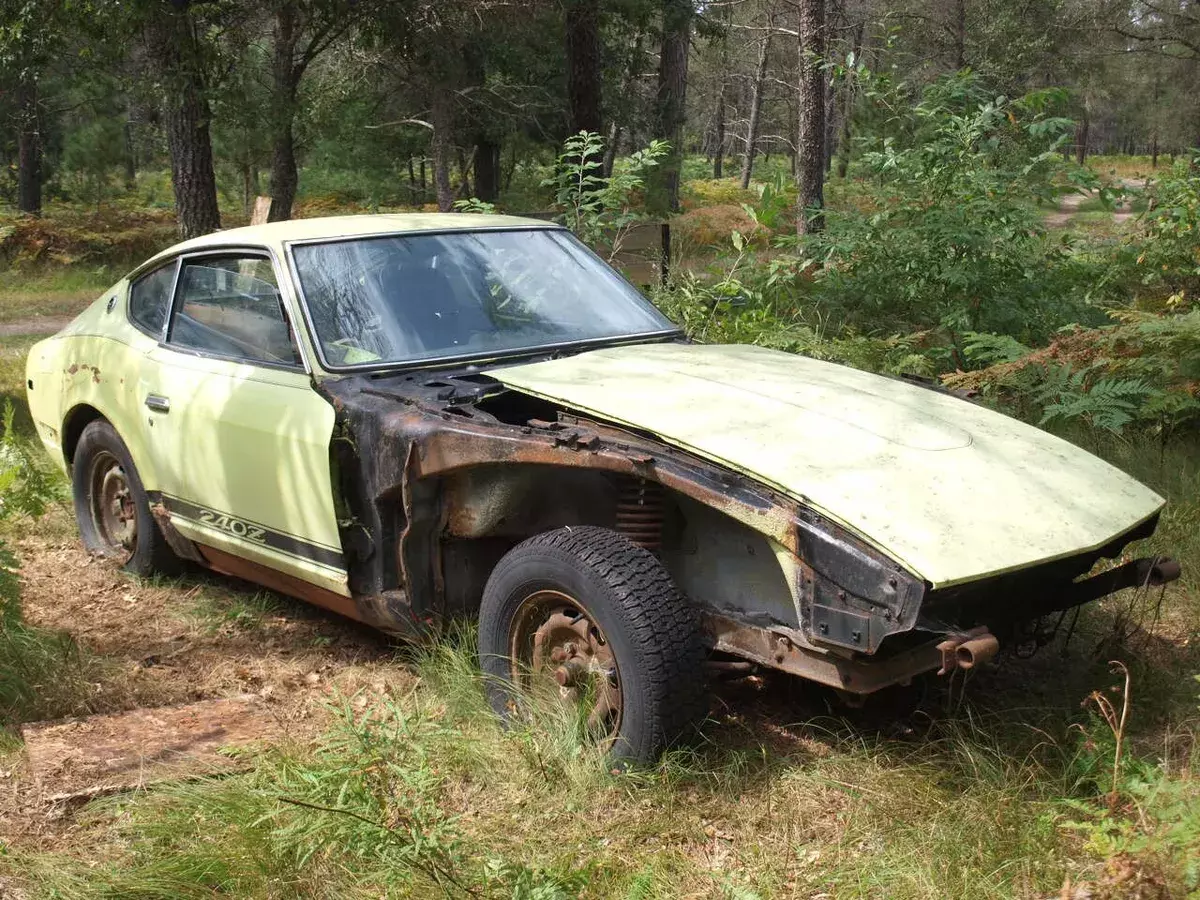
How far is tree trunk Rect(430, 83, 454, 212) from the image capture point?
714 inches

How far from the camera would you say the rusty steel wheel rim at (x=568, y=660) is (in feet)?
11.4

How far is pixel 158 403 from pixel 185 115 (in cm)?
757

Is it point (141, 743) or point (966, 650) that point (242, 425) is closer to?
point (141, 743)

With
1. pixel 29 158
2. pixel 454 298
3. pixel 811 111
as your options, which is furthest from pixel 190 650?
pixel 29 158

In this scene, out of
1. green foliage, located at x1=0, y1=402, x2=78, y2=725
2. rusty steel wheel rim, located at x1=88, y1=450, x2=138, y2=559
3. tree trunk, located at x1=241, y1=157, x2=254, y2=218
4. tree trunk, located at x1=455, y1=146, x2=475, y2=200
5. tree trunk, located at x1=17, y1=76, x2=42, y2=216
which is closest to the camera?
green foliage, located at x1=0, y1=402, x2=78, y2=725

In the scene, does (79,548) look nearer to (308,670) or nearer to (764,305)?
(308,670)

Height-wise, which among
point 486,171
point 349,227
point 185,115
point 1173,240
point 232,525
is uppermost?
point 185,115

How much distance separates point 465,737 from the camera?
3617mm

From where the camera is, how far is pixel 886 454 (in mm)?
3422

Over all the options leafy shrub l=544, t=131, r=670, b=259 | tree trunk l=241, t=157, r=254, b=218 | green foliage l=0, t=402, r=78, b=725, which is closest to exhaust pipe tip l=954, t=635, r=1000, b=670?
green foliage l=0, t=402, r=78, b=725

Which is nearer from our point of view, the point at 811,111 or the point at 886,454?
the point at 886,454

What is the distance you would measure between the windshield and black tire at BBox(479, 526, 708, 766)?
125 centimetres

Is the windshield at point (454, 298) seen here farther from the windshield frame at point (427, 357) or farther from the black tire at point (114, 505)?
the black tire at point (114, 505)

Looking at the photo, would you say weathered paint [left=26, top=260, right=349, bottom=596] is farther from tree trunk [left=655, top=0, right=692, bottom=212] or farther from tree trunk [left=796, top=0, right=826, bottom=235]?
tree trunk [left=655, top=0, right=692, bottom=212]
